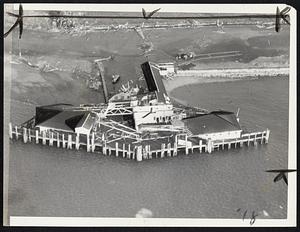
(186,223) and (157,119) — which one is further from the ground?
(157,119)

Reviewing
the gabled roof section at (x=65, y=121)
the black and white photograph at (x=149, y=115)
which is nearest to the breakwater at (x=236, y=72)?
the black and white photograph at (x=149, y=115)

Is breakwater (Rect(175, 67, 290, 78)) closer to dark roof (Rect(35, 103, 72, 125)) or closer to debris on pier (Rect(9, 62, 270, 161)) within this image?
debris on pier (Rect(9, 62, 270, 161))

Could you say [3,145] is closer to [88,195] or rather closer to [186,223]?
[88,195]

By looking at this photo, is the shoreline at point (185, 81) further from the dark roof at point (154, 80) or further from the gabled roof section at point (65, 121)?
the gabled roof section at point (65, 121)

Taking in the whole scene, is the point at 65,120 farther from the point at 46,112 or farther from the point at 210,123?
the point at 210,123

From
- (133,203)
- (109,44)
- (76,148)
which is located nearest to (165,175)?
(133,203)

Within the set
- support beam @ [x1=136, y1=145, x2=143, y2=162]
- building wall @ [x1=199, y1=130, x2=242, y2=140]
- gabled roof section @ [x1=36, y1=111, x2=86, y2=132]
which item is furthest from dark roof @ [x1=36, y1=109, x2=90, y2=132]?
building wall @ [x1=199, y1=130, x2=242, y2=140]
